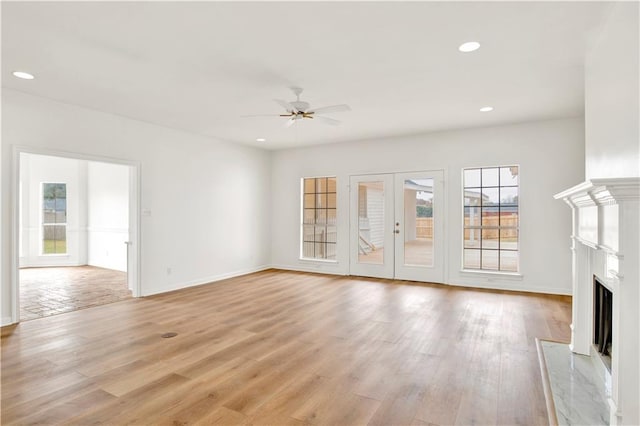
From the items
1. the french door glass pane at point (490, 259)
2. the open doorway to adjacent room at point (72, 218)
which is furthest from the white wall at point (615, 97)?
the open doorway to adjacent room at point (72, 218)

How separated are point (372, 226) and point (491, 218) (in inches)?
89.1

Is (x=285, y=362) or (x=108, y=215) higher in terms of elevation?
(x=108, y=215)

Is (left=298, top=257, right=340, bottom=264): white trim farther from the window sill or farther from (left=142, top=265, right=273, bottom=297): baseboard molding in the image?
the window sill

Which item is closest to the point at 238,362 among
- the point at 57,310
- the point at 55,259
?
the point at 57,310

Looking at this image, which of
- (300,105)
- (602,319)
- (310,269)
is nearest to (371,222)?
(310,269)

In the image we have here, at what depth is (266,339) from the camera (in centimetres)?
370

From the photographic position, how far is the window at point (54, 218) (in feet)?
28.6

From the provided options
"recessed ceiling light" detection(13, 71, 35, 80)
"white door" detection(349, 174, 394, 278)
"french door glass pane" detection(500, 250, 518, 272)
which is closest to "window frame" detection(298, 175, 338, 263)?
"white door" detection(349, 174, 394, 278)

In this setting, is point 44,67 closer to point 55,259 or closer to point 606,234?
point 606,234

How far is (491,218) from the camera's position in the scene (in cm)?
621

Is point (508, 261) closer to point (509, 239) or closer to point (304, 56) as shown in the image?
point (509, 239)

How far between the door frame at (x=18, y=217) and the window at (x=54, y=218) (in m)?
4.51

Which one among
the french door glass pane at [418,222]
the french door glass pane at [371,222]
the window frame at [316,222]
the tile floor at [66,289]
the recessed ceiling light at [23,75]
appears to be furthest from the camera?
the window frame at [316,222]

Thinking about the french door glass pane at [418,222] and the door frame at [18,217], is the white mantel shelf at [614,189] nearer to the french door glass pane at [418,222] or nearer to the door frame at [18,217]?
the french door glass pane at [418,222]
